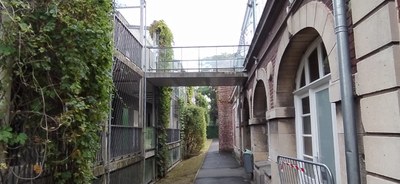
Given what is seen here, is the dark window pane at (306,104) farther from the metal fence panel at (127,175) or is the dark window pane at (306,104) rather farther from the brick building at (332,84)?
the metal fence panel at (127,175)

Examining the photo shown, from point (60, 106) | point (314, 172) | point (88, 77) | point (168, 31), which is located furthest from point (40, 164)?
point (168, 31)

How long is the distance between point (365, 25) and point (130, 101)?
7311mm

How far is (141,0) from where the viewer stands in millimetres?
10391

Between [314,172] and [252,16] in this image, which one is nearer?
[314,172]

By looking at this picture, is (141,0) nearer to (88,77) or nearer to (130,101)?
(130,101)

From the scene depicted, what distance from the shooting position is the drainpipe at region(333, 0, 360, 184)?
300 centimetres

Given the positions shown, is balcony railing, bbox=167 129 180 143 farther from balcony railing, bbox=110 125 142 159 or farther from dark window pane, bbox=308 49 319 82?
dark window pane, bbox=308 49 319 82

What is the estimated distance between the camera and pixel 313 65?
18.3 ft

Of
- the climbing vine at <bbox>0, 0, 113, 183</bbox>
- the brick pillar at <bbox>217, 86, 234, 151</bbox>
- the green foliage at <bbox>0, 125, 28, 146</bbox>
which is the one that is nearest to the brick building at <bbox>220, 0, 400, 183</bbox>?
the climbing vine at <bbox>0, 0, 113, 183</bbox>

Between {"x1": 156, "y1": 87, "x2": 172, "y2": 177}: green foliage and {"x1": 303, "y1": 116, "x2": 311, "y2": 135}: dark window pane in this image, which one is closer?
{"x1": 303, "y1": 116, "x2": 311, "y2": 135}: dark window pane

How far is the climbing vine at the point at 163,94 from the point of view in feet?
40.1

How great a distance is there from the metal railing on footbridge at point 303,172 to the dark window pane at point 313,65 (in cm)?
145

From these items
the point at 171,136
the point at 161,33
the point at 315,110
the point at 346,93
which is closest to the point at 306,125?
the point at 315,110

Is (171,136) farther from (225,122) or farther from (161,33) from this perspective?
(225,122)
